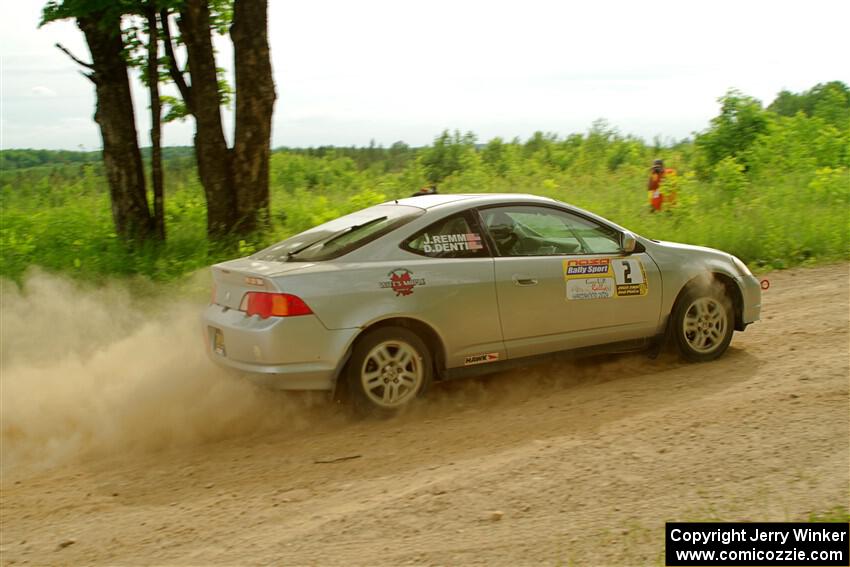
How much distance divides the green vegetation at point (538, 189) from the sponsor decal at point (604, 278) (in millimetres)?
5322

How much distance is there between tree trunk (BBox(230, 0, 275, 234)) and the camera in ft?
35.6

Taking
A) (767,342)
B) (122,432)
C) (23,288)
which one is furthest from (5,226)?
(767,342)

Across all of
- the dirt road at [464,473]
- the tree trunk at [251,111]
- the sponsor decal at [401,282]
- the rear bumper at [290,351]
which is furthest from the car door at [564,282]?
the tree trunk at [251,111]

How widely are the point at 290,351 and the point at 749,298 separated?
163 inches

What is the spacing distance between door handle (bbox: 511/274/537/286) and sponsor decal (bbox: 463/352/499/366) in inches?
22.5

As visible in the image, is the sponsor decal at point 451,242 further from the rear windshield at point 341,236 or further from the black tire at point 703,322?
the black tire at point 703,322

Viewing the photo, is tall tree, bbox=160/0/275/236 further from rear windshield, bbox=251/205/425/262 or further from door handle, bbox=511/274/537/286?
door handle, bbox=511/274/537/286

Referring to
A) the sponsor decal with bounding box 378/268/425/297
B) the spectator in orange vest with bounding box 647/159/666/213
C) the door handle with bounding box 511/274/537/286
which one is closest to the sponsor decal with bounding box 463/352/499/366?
the door handle with bounding box 511/274/537/286

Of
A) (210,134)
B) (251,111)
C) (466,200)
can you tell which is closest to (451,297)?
(466,200)

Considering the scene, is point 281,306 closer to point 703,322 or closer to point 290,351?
point 290,351

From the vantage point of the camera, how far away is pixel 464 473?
5.07 meters

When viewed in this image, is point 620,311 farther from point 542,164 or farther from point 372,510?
point 542,164

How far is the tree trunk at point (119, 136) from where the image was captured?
11.1 metres

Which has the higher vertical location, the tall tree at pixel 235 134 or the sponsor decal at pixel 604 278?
the tall tree at pixel 235 134
